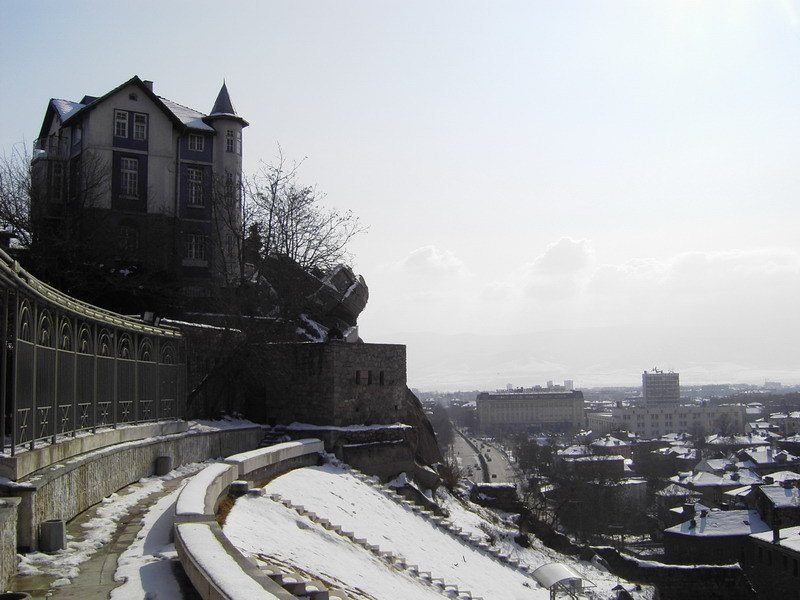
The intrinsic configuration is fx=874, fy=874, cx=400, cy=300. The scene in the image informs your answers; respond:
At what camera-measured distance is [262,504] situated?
15.1 meters

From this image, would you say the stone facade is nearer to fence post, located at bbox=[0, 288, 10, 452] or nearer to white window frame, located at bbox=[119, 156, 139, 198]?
white window frame, located at bbox=[119, 156, 139, 198]

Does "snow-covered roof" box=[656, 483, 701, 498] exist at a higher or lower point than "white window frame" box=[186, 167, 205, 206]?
lower

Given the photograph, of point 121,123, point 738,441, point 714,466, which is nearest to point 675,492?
point 714,466

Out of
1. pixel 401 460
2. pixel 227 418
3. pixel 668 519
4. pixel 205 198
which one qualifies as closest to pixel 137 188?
pixel 205 198

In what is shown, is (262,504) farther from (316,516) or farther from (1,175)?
(1,175)

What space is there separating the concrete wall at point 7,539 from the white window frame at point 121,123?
31278 millimetres

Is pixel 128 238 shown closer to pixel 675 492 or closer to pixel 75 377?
pixel 75 377

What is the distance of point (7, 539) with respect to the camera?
8469 mm

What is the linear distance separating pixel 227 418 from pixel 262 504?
1246cm

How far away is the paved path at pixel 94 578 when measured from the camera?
8.16 metres

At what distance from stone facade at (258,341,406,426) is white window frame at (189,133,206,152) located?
15.1m

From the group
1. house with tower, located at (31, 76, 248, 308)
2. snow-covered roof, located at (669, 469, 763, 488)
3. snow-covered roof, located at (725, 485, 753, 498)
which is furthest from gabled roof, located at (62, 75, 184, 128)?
snow-covered roof, located at (669, 469, 763, 488)

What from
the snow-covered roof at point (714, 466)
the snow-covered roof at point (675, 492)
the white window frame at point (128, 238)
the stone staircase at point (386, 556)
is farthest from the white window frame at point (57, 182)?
the snow-covered roof at point (714, 466)

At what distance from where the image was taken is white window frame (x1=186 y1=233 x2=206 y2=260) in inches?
1527
